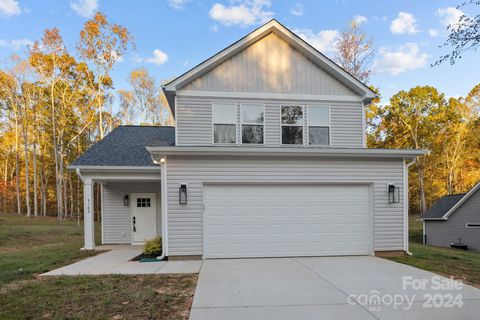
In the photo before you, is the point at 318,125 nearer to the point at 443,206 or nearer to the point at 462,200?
the point at 462,200

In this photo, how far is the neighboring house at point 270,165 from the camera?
767cm

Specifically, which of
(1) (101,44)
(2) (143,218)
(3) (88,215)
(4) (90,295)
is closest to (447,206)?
(2) (143,218)

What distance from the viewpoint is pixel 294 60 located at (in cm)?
986

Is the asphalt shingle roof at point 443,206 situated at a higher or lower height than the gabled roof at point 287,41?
lower

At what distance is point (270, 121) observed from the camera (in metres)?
9.66

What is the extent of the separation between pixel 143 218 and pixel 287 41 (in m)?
8.46

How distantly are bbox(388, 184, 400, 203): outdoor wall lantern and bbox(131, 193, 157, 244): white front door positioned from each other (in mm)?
8139

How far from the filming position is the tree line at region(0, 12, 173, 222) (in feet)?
63.4

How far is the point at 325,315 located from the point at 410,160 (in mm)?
6249

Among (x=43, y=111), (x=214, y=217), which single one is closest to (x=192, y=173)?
(x=214, y=217)

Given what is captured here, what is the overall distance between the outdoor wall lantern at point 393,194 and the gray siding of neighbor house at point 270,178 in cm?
12

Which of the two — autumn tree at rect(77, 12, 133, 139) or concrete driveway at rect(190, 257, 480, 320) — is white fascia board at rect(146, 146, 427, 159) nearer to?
concrete driveway at rect(190, 257, 480, 320)

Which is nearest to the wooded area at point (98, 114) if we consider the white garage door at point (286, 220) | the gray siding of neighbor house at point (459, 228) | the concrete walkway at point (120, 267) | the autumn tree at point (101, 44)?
the autumn tree at point (101, 44)

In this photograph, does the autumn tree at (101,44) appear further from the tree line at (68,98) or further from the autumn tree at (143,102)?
the autumn tree at (143,102)
